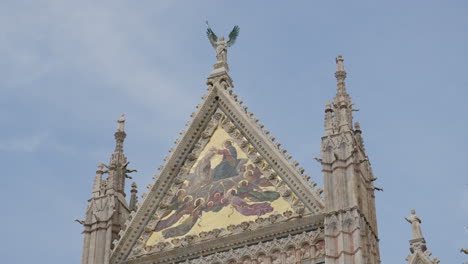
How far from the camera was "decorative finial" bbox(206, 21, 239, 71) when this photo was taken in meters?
30.5

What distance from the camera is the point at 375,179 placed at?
27.2 m

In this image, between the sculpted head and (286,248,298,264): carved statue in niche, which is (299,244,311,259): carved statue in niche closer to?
(286,248,298,264): carved statue in niche

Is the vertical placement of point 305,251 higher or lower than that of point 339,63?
lower

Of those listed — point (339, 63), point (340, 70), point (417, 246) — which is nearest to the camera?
point (417, 246)

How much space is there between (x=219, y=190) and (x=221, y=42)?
513 cm

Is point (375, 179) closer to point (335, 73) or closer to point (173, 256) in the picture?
point (335, 73)

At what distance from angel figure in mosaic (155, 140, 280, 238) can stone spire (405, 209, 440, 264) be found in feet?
11.4

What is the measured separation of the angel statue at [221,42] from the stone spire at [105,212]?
3653mm

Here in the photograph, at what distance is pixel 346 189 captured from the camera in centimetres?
2573

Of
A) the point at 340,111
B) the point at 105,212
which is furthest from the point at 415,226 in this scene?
the point at 105,212

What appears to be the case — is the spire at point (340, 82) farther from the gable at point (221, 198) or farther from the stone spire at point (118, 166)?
the stone spire at point (118, 166)

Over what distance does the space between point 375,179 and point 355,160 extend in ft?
3.68

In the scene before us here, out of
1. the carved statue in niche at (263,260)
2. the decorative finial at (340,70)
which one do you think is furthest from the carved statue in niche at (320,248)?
the decorative finial at (340,70)

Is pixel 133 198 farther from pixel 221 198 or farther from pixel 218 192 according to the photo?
pixel 221 198
